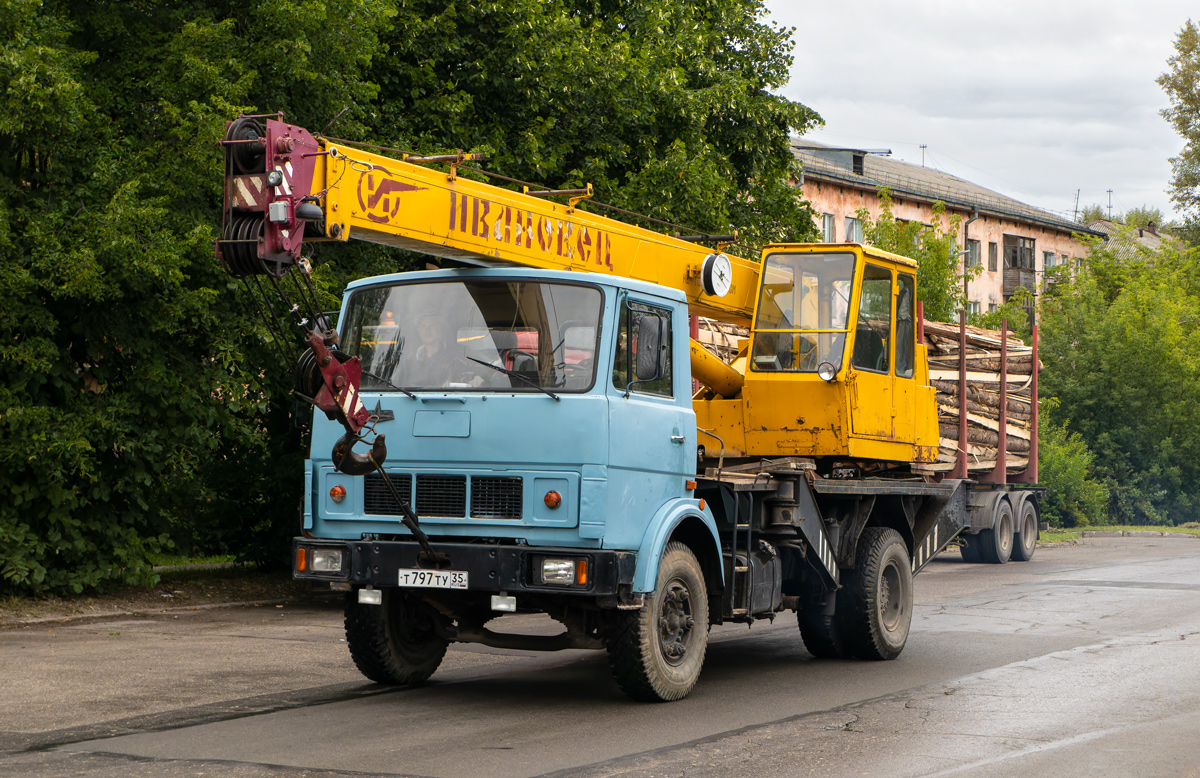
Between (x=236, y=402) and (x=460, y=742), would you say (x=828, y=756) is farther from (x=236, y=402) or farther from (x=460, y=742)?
(x=236, y=402)

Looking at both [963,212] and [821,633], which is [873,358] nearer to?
[821,633]

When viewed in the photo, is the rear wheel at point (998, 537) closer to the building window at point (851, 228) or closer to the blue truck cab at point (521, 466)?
the blue truck cab at point (521, 466)

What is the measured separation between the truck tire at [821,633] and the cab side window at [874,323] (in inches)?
82.0

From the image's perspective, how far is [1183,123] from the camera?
2292 inches

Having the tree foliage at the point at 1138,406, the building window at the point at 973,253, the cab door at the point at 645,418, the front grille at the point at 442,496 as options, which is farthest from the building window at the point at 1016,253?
the front grille at the point at 442,496

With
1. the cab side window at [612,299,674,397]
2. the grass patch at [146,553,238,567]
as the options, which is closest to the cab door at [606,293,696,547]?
the cab side window at [612,299,674,397]

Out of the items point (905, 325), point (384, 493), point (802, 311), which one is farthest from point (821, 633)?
point (384, 493)

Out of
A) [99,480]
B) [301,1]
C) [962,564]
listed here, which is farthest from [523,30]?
[962,564]

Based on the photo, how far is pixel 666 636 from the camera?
8.57m

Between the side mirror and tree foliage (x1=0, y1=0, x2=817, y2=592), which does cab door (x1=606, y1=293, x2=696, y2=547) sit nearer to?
the side mirror

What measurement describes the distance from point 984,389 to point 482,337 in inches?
559

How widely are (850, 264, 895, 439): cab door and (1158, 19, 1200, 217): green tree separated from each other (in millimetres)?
52456

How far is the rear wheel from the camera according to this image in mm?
23875

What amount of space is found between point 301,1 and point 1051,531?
1035 inches
